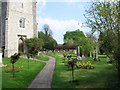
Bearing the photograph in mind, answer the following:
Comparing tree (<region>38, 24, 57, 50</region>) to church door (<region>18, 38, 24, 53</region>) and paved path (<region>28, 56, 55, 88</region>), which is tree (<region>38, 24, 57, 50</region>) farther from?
paved path (<region>28, 56, 55, 88</region>)

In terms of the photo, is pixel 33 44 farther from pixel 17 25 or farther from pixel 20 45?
pixel 17 25

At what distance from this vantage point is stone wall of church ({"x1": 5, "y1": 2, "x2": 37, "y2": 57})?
51438 millimetres

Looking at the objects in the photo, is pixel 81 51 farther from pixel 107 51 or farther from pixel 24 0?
pixel 107 51

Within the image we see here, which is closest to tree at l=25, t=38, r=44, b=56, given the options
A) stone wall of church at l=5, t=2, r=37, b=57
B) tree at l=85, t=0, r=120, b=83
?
stone wall of church at l=5, t=2, r=37, b=57

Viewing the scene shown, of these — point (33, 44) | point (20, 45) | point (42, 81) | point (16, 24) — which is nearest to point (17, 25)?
point (16, 24)

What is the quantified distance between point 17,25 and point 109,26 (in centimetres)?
3827

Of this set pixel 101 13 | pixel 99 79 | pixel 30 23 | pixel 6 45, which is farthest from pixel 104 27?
pixel 30 23

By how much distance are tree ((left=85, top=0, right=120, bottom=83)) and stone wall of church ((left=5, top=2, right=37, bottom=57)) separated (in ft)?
112

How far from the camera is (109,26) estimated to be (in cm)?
1780

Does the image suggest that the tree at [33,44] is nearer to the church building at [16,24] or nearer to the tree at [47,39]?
the church building at [16,24]

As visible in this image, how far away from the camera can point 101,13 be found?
59.5 ft

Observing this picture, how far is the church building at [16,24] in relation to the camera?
5138cm

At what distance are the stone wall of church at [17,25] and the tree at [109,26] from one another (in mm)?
34282

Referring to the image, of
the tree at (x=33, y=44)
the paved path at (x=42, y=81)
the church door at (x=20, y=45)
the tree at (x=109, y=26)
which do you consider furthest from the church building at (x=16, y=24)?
the tree at (x=109, y=26)
